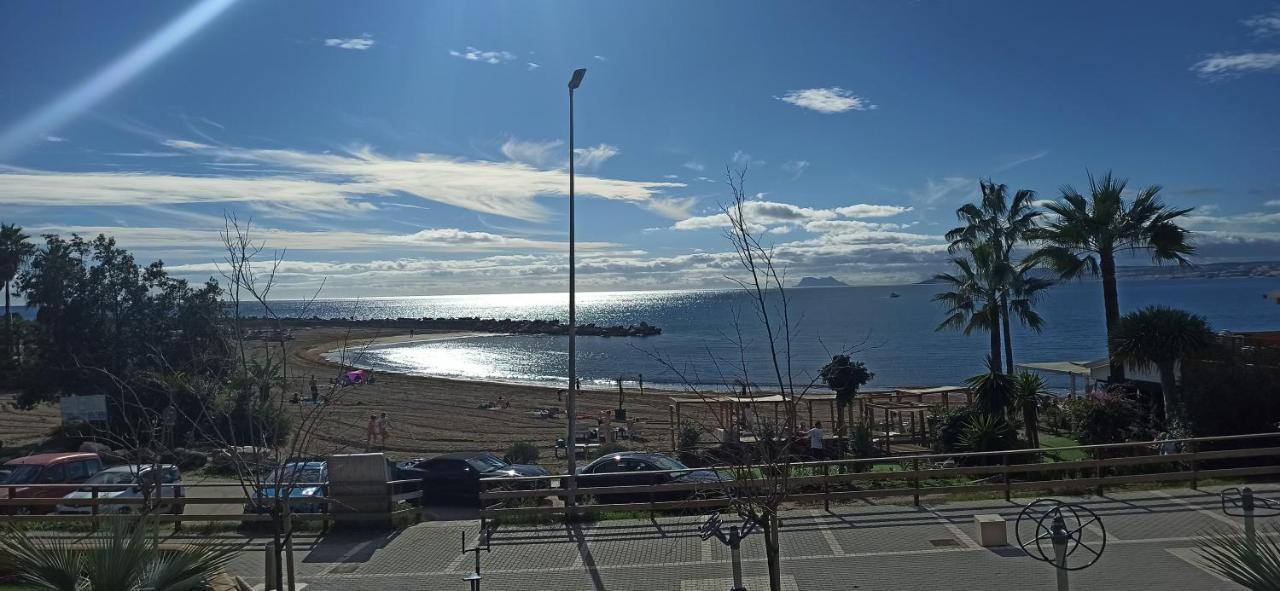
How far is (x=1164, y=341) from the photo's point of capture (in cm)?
1919

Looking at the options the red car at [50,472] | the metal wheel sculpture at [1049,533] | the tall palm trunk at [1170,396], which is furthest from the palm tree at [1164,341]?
the red car at [50,472]

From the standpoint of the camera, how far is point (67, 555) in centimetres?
695

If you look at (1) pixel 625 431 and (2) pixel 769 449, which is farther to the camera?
(1) pixel 625 431

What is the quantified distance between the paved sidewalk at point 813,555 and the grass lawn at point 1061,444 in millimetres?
6996

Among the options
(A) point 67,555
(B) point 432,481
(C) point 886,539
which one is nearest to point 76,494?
(B) point 432,481

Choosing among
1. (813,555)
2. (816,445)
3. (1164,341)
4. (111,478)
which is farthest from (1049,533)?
(111,478)

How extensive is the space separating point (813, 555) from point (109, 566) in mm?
8734

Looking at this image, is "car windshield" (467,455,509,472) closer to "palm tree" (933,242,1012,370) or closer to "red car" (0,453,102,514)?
"red car" (0,453,102,514)

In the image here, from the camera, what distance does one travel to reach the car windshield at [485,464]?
2100cm

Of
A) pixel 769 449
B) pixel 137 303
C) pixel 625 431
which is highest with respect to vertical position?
pixel 137 303

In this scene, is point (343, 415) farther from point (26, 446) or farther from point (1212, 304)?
point (1212, 304)

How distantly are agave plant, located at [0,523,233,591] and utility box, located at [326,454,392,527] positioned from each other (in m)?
7.76

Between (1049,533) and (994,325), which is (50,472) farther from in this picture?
(994,325)

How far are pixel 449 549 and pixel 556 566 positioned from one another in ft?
7.04
